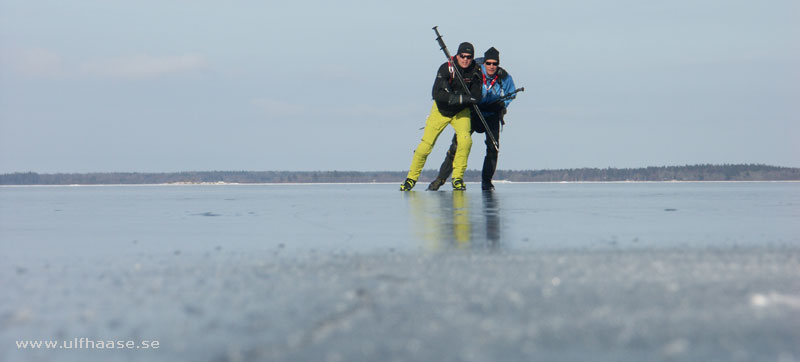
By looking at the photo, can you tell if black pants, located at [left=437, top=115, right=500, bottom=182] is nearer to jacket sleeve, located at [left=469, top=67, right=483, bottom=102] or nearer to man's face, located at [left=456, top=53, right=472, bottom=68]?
jacket sleeve, located at [left=469, top=67, right=483, bottom=102]

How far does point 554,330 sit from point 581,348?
0.20 m

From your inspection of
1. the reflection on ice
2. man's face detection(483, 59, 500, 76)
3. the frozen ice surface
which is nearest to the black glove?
man's face detection(483, 59, 500, 76)

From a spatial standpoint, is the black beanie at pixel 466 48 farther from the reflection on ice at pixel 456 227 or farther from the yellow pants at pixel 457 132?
the reflection on ice at pixel 456 227

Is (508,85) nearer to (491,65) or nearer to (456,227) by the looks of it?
(491,65)

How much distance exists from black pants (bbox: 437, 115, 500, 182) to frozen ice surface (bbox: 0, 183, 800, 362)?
8515 millimetres

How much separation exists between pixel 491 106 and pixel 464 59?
4.00 feet

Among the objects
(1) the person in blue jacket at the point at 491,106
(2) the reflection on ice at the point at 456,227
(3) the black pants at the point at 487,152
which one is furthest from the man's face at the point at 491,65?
(2) the reflection on ice at the point at 456,227

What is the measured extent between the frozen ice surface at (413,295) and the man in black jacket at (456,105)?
771cm

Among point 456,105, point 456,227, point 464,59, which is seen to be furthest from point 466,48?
point 456,227

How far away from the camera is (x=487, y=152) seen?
1482 cm

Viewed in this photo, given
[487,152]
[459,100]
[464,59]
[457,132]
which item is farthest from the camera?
[487,152]

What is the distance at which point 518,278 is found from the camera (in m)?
3.46

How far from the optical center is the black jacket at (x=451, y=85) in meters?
13.5

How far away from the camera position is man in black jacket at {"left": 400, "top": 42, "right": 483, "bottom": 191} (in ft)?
44.2
